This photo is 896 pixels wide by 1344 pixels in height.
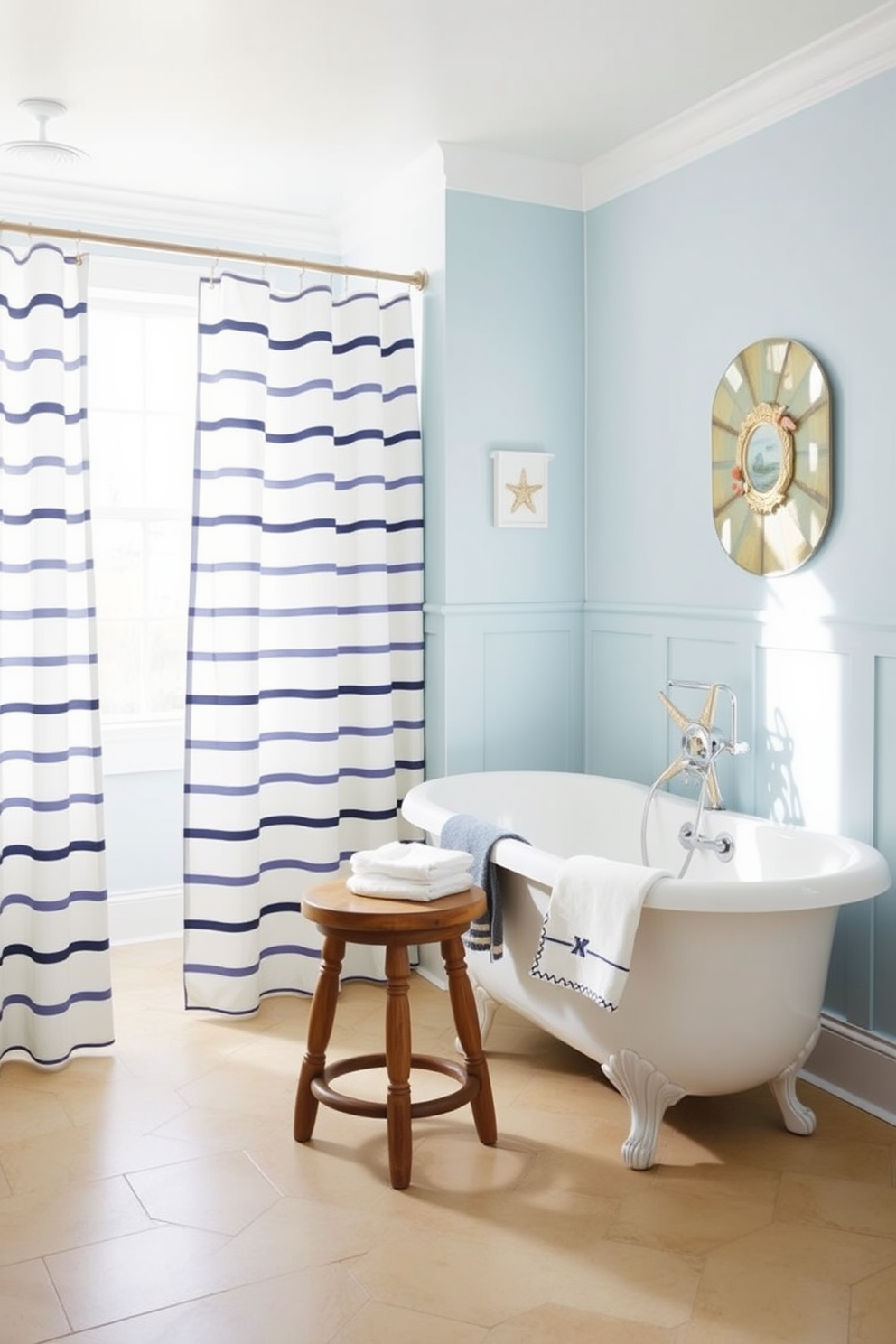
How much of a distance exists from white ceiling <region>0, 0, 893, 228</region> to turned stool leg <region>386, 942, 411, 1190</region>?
2190 mm

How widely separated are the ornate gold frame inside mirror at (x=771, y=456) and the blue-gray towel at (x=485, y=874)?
1.08 meters

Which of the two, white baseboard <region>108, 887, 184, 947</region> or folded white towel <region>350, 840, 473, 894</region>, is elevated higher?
folded white towel <region>350, 840, 473, 894</region>

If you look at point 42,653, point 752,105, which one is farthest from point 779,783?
point 42,653

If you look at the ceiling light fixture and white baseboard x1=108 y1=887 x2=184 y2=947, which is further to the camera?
white baseboard x1=108 y1=887 x2=184 y2=947

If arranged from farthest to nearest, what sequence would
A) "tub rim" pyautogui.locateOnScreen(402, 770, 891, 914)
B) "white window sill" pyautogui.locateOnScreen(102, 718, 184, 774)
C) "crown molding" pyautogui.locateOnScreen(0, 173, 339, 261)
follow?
"white window sill" pyautogui.locateOnScreen(102, 718, 184, 774) → "crown molding" pyautogui.locateOnScreen(0, 173, 339, 261) → "tub rim" pyautogui.locateOnScreen(402, 770, 891, 914)

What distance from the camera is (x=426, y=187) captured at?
3.90m

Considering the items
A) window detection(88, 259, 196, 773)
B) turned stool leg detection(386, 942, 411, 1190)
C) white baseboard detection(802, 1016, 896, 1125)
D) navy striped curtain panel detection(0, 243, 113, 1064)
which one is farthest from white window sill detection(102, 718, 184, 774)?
white baseboard detection(802, 1016, 896, 1125)

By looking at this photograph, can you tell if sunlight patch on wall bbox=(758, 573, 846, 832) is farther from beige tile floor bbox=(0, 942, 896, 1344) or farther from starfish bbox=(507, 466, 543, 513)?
starfish bbox=(507, 466, 543, 513)

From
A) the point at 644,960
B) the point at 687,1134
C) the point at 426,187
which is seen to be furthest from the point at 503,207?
the point at 687,1134

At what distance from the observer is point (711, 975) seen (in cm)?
259

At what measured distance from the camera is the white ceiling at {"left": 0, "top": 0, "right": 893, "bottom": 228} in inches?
113

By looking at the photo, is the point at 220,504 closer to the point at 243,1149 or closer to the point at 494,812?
the point at 494,812

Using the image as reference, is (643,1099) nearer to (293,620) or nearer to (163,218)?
(293,620)

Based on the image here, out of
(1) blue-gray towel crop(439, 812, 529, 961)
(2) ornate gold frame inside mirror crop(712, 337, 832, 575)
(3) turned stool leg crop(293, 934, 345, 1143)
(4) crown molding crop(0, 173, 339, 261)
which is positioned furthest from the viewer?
(4) crown molding crop(0, 173, 339, 261)
